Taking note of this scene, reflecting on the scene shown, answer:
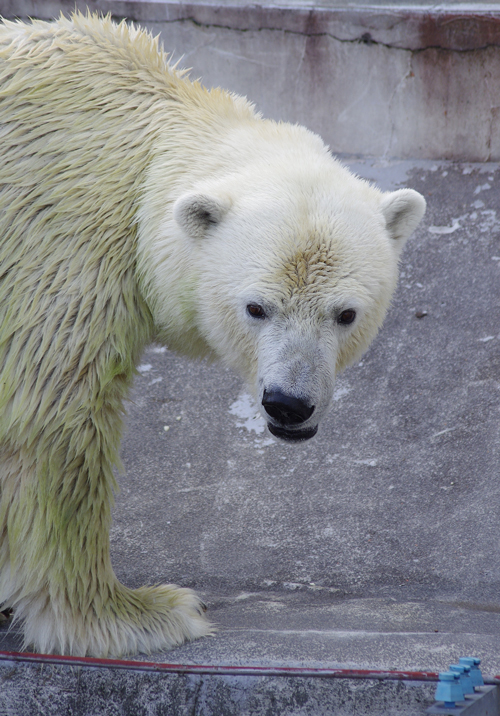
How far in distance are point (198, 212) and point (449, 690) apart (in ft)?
4.93

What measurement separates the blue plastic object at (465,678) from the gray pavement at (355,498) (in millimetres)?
402

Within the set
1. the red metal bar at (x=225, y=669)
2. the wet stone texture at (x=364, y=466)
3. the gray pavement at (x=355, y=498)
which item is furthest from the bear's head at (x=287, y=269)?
the wet stone texture at (x=364, y=466)

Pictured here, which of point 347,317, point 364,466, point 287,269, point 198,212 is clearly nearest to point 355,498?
point 364,466

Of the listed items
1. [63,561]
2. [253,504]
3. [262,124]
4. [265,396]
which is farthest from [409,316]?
[63,561]

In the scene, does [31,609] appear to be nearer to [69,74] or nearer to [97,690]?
[97,690]

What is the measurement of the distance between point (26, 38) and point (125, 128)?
49 cm

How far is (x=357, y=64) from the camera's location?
5.05 metres

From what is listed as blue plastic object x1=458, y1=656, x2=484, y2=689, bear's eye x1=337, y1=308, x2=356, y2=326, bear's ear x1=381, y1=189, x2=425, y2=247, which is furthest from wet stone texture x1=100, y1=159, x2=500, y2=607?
bear's ear x1=381, y1=189, x2=425, y2=247

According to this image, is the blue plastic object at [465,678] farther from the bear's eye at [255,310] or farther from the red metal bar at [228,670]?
the bear's eye at [255,310]

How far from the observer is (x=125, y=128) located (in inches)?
93.2

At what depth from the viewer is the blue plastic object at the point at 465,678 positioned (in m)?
1.75

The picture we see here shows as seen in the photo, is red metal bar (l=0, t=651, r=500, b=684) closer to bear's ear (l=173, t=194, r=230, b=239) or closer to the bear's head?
the bear's head

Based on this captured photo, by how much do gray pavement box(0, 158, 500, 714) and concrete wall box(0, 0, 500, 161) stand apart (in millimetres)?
509

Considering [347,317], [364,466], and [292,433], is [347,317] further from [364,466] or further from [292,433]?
[364,466]
